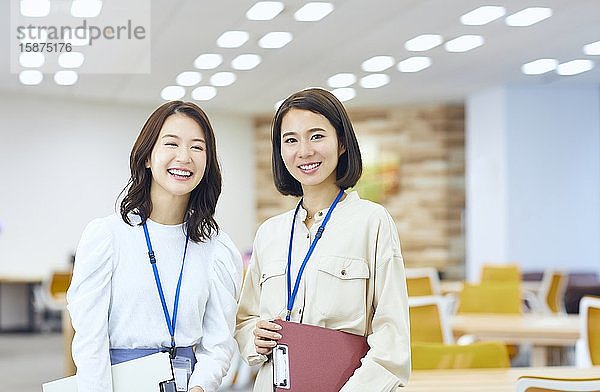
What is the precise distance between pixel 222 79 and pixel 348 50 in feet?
7.82

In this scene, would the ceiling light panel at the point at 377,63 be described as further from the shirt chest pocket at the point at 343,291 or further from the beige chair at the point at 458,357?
the shirt chest pocket at the point at 343,291

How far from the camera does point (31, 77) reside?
12219 millimetres

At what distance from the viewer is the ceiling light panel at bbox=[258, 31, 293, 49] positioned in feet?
31.1

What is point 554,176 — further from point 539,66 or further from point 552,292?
point 552,292

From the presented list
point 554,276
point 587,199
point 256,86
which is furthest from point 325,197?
point 587,199

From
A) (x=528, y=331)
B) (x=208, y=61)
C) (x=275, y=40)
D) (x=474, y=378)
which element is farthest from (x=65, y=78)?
(x=474, y=378)

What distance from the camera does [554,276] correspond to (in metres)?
10.8

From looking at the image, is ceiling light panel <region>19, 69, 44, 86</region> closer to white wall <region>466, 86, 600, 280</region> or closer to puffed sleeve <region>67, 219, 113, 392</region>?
white wall <region>466, 86, 600, 280</region>

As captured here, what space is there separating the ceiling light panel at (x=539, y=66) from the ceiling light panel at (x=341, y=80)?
6.56 ft

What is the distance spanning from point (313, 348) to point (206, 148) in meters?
0.62

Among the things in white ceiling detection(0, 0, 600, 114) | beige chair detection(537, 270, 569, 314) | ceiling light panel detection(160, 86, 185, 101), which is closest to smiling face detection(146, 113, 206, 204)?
white ceiling detection(0, 0, 600, 114)

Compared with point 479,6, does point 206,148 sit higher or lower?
lower

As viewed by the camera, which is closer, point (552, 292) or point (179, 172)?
point (179, 172)

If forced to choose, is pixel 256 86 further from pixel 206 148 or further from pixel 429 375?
pixel 206 148
